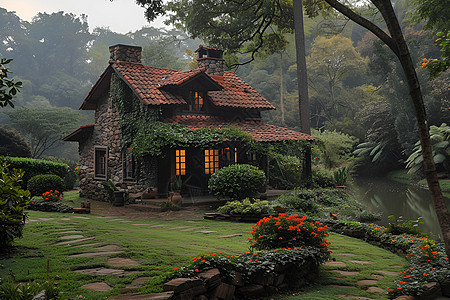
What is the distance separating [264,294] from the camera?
222 inches

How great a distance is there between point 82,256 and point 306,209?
932 cm

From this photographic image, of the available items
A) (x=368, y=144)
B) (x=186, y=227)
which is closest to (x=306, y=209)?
(x=186, y=227)

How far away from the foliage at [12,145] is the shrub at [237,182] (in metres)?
15.3

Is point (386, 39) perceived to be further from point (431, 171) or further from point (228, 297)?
point (228, 297)

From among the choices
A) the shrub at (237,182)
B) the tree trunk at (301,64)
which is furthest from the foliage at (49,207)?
the tree trunk at (301,64)

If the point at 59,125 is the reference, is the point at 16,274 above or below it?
below

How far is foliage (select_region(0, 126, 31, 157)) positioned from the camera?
23.8 metres

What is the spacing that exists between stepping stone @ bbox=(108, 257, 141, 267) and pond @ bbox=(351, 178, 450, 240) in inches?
390

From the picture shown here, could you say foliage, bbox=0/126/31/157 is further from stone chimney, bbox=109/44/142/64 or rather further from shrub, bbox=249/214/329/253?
shrub, bbox=249/214/329/253

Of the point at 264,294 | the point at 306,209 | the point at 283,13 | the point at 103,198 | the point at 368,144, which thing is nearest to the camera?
the point at 264,294

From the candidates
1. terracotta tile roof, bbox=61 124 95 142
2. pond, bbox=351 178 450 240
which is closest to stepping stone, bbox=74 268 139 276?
pond, bbox=351 178 450 240

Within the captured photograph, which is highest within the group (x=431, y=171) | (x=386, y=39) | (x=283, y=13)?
(x=283, y=13)

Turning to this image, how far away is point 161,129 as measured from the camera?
16.0 meters

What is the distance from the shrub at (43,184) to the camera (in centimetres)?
1652
